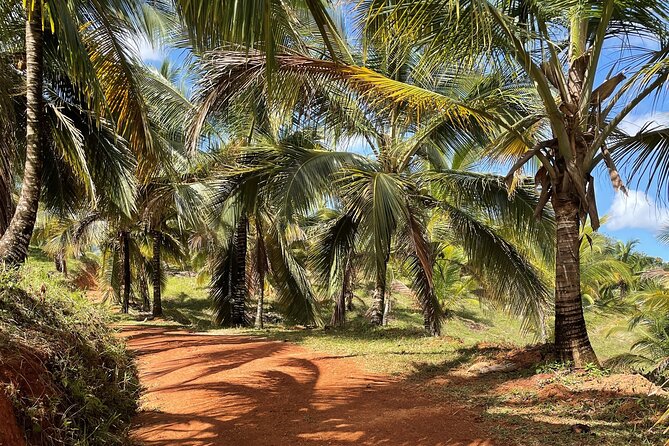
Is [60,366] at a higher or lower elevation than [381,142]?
lower

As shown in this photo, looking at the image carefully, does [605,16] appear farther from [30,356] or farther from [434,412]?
[30,356]

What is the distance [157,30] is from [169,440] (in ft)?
25.7

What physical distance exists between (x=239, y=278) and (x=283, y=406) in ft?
26.4

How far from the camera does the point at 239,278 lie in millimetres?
12516

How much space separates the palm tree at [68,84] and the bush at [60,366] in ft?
4.62

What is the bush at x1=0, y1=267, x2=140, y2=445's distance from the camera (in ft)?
8.77

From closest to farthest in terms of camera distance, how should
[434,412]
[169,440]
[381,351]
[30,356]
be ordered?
1. [30,356]
2. [169,440]
3. [434,412]
4. [381,351]

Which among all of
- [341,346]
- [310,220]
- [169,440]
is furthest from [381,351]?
[310,220]

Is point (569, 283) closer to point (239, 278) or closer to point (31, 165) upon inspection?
point (31, 165)

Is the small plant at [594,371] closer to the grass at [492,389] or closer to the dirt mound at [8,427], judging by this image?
the grass at [492,389]

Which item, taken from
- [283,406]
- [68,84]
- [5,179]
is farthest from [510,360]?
[68,84]

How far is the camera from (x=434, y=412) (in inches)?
176

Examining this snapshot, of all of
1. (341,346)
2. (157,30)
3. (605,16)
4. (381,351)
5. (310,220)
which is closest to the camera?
(605,16)

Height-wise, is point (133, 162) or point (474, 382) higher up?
point (133, 162)
